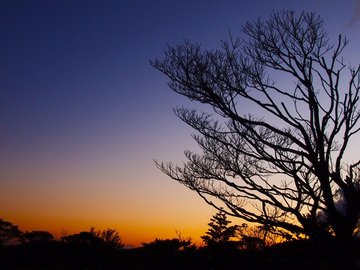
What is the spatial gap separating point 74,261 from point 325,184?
5822mm

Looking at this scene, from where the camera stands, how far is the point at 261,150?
923 centimetres

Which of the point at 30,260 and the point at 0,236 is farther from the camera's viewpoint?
the point at 0,236

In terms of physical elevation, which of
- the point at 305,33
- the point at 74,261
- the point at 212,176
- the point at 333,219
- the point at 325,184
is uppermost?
the point at 305,33

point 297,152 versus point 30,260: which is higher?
point 297,152

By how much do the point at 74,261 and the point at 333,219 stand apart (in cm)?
579

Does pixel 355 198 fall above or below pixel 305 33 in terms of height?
below

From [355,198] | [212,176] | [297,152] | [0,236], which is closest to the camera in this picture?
[355,198]

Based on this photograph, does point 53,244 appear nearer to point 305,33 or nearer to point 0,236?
point 305,33

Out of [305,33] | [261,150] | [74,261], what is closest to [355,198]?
[261,150]

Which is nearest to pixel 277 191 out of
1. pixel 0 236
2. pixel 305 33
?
pixel 305 33

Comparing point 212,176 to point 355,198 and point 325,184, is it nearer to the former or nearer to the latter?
point 325,184

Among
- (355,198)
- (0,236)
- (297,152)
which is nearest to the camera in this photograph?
(355,198)

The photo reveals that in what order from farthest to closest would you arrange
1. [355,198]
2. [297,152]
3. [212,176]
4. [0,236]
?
1. [0,236]
2. [212,176]
3. [297,152]
4. [355,198]

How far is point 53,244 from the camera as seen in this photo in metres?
9.38
